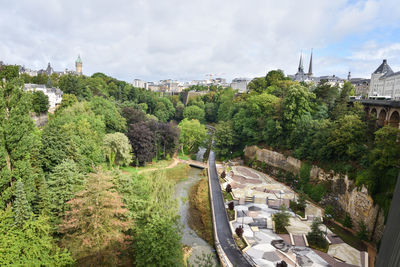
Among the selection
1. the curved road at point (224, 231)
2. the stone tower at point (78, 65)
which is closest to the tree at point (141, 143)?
the curved road at point (224, 231)

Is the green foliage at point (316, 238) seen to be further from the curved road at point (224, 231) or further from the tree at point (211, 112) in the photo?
the tree at point (211, 112)

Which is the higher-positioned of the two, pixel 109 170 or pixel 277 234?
pixel 109 170

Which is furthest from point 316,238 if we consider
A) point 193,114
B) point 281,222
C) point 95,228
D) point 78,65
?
point 78,65

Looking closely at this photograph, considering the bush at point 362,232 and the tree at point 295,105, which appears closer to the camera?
the bush at point 362,232

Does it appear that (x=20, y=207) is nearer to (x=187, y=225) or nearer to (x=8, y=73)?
(x=8, y=73)

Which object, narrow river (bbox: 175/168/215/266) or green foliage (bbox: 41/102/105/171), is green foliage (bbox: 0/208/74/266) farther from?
green foliage (bbox: 41/102/105/171)

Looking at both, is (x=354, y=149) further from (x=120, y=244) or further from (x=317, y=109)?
(x=120, y=244)
